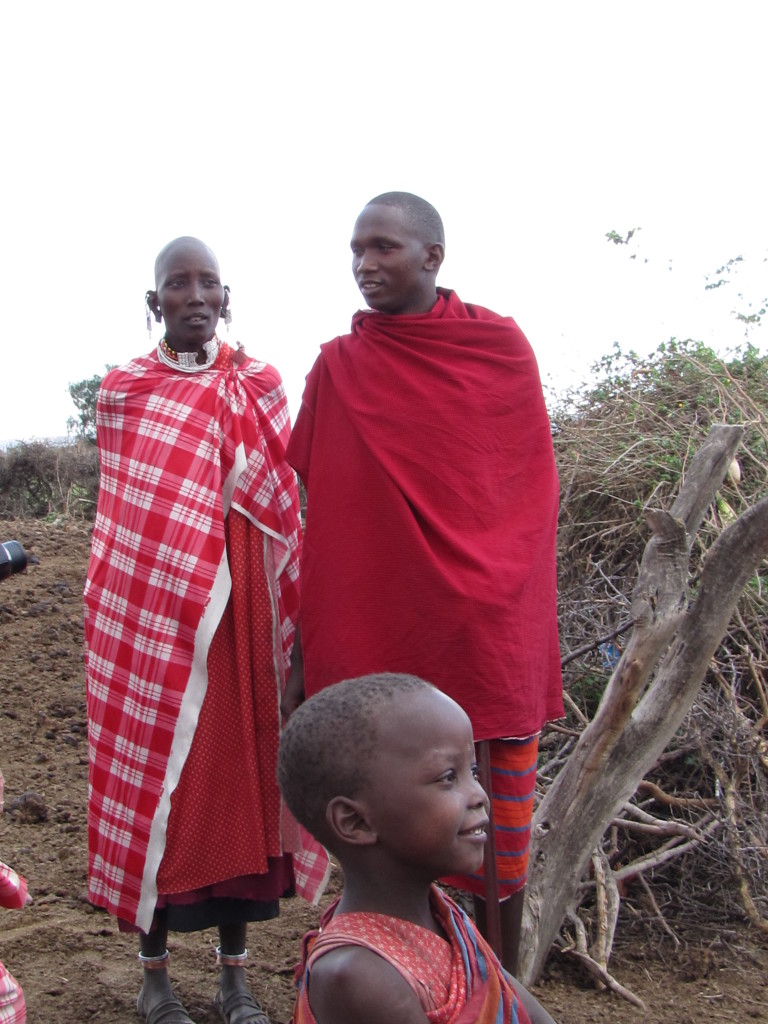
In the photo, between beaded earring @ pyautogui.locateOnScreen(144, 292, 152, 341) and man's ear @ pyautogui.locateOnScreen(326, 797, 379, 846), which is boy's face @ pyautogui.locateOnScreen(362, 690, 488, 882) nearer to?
man's ear @ pyautogui.locateOnScreen(326, 797, 379, 846)

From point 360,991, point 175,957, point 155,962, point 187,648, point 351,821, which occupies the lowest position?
point 175,957

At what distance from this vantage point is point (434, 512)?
245 centimetres

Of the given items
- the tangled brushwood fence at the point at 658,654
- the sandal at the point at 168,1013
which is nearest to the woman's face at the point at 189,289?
the tangled brushwood fence at the point at 658,654

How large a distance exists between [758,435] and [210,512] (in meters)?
2.91

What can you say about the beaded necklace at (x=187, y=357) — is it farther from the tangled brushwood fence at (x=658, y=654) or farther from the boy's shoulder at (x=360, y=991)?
the boy's shoulder at (x=360, y=991)

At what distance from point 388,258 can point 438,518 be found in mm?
645

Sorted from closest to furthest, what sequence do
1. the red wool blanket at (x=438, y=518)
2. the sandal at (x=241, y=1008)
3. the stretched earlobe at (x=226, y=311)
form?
the red wool blanket at (x=438, y=518), the sandal at (x=241, y=1008), the stretched earlobe at (x=226, y=311)

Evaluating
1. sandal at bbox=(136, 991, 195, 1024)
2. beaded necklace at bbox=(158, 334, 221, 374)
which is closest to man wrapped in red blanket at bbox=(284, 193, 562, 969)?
beaded necklace at bbox=(158, 334, 221, 374)

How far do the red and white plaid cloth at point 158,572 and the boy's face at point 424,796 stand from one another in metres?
1.11

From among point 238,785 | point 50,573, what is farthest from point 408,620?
point 50,573

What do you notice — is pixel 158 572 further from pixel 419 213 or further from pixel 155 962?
pixel 419 213

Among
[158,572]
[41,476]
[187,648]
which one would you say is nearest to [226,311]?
[158,572]

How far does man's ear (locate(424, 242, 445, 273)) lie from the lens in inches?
103

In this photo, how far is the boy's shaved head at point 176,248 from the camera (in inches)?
→ 112
